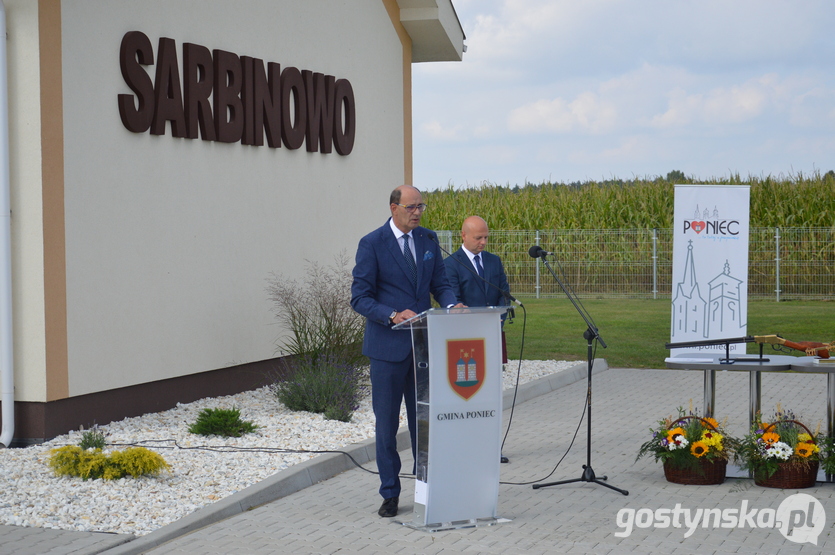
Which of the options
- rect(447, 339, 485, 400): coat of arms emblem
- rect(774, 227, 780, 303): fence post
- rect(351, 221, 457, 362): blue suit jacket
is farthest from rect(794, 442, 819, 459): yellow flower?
rect(774, 227, 780, 303): fence post

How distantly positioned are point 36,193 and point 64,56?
130 cm

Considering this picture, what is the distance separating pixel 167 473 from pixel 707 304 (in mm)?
6962

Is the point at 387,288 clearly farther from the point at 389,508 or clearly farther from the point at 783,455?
the point at 783,455

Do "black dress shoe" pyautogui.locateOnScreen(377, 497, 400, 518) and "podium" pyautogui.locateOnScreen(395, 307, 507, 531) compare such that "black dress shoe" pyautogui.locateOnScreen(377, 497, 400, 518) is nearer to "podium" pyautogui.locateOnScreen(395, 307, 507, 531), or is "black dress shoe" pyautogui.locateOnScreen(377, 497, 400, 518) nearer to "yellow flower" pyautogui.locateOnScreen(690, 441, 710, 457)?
"podium" pyautogui.locateOnScreen(395, 307, 507, 531)

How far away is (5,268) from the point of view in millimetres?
8398

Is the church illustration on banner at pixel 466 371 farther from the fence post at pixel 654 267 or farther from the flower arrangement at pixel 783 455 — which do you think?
the fence post at pixel 654 267

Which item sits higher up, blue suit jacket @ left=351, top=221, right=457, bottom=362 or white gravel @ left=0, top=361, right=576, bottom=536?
blue suit jacket @ left=351, top=221, right=457, bottom=362

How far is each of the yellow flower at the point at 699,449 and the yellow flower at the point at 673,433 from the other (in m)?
0.16

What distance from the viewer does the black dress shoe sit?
6637 millimetres

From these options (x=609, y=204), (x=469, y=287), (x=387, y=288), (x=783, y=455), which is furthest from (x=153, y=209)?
(x=609, y=204)

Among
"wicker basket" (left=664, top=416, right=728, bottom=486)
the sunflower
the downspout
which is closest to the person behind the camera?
the sunflower

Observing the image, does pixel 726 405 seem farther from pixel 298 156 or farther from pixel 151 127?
pixel 151 127

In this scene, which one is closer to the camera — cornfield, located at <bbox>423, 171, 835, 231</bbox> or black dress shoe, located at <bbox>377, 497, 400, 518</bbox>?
black dress shoe, located at <bbox>377, 497, 400, 518</bbox>

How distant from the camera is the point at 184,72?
10.4m
